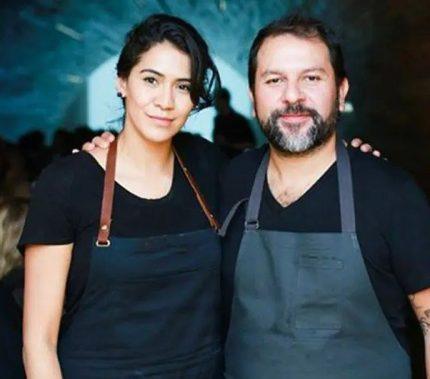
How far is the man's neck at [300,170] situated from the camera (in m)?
1.73

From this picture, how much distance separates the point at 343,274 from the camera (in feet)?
5.26

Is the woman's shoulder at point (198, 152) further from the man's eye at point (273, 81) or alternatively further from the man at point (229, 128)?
the man at point (229, 128)

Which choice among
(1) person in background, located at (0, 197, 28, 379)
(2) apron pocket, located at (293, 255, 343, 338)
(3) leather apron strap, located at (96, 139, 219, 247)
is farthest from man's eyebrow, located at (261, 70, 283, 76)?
(1) person in background, located at (0, 197, 28, 379)

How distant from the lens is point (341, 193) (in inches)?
65.2

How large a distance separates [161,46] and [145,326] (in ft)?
2.07

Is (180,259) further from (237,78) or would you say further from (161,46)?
(237,78)

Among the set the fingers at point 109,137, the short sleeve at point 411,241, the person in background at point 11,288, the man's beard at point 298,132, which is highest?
the man's beard at point 298,132

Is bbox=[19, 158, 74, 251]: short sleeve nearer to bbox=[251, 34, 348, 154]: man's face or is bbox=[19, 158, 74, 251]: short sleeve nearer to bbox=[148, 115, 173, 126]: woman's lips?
bbox=[148, 115, 173, 126]: woman's lips

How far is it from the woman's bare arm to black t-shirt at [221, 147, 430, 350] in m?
0.41

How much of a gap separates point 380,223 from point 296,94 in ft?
1.15

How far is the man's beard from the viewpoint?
5.55 ft

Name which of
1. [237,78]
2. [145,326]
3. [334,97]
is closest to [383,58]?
[334,97]

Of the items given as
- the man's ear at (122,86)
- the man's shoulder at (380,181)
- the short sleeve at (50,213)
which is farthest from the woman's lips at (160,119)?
the man's shoulder at (380,181)

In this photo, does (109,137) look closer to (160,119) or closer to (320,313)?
(160,119)
